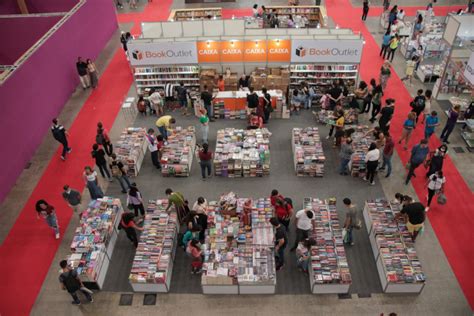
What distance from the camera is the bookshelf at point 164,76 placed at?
15680mm

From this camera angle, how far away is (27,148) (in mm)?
13602

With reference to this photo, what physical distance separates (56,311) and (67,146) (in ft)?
20.9

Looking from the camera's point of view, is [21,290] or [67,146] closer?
[21,290]

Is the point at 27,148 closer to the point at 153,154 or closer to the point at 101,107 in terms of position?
the point at 101,107

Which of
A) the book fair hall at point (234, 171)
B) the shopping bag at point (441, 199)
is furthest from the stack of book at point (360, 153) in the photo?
the shopping bag at point (441, 199)

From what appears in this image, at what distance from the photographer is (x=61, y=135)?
13.0 m

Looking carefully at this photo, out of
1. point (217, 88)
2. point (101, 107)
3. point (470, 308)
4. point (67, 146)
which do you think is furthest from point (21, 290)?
Result: point (470, 308)

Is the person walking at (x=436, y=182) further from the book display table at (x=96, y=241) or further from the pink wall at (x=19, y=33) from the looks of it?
the pink wall at (x=19, y=33)

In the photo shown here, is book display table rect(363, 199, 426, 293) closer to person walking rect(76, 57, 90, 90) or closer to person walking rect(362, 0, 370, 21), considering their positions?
person walking rect(76, 57, 90, 90)

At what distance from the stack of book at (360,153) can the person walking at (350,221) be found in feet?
8.40

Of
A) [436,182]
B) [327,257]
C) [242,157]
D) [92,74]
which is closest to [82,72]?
[92,74]

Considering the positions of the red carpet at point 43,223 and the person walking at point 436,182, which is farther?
the person walking at point 436,182

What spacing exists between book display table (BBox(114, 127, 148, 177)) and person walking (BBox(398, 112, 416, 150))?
8.88 m

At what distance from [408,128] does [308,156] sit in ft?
11.6
